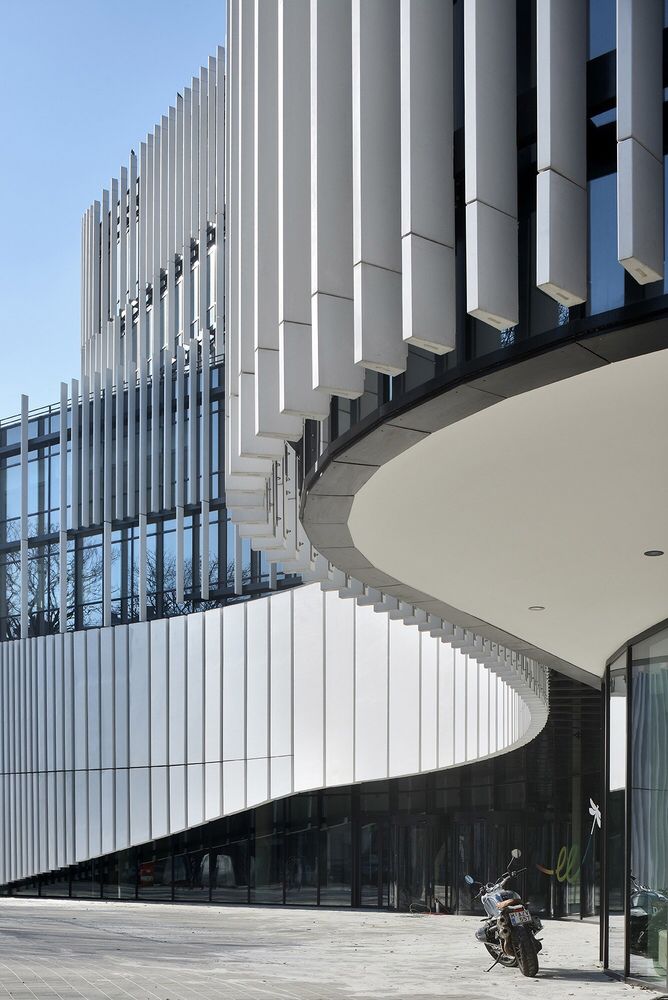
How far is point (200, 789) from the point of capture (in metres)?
28.9

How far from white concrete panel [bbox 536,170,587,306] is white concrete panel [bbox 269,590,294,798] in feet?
73.2

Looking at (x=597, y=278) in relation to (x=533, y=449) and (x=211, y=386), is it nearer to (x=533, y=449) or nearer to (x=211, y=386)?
(x=533, y=449)

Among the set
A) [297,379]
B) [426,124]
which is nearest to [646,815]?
[297,379]

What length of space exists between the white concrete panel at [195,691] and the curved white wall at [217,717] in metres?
0.04

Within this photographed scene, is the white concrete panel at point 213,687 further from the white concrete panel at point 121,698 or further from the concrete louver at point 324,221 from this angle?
the concrete louver at point 324,221

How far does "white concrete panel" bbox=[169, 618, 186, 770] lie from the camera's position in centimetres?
2955

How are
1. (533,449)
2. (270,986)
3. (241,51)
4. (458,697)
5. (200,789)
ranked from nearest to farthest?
1. (533,449)
2. (241,51)
3. (270,986)
4. (458,697)
5. (200,789)

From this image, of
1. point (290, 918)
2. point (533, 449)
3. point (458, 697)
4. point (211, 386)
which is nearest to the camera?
point (533, 449)

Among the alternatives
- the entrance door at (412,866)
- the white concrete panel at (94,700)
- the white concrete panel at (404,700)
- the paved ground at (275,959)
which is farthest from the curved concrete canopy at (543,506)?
the white concrete panel at (94,700)

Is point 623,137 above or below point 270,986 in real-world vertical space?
above

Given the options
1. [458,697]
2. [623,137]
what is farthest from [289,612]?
[623,137]

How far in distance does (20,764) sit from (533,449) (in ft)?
94.9

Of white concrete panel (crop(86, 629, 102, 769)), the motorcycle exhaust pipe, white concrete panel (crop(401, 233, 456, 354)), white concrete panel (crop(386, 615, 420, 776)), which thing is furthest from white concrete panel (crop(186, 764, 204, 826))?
white concrete panel (crop(401, 233, 456, 354))

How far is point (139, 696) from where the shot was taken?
30.5 m
